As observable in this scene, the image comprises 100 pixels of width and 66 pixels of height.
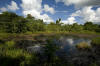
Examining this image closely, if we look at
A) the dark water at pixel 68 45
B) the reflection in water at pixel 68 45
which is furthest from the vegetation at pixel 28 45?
the reflection in water at pixel 68 45

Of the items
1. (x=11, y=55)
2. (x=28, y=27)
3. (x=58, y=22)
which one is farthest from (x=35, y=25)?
(x=11, y=55)

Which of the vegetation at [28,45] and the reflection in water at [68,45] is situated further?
the reflection in water at [68,45]

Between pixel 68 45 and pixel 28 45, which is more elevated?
pixel 28 45

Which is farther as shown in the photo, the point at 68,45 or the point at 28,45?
the point at 68,45

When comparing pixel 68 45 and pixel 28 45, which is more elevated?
pixel 28 45

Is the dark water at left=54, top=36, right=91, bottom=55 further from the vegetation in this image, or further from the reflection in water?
the vegetation

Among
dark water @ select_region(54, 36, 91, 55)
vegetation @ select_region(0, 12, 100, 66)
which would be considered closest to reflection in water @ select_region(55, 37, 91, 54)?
dark water @ select_region(54, 36, 91, 55)

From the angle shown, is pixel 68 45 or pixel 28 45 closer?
pixel 28 45

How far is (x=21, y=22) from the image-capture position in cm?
3612

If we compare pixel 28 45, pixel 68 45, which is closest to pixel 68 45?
pixel 68 45

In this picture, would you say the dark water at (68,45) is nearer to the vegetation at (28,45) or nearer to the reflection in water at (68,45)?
the reflection in water at (68,45)

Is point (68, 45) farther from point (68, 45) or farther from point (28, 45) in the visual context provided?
point (28, 45)

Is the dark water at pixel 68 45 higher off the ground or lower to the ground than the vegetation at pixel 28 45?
lower

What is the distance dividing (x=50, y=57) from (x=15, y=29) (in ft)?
97.2
